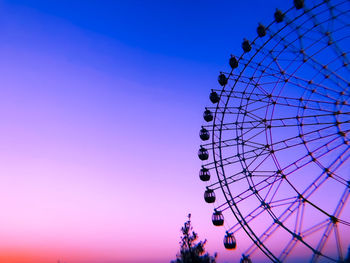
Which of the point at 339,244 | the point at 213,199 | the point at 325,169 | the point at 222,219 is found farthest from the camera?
the point at 213,199

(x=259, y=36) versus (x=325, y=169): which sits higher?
(x=259, y=36)

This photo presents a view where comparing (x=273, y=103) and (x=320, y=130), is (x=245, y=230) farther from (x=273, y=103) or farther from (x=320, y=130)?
(x=273, y=103)

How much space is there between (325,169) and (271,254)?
5.39 meters

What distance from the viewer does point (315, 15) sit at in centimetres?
1866

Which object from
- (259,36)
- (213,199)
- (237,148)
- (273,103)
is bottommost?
(213,199)

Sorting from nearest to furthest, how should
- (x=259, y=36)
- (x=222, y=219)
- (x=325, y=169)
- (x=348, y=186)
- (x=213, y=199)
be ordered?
(x=348, y=186), (x=325, y=169), (x=259, y=36), (x=222, y=219), (x=213, y=199)

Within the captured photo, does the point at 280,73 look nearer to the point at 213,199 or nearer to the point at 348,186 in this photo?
the point at 348,186

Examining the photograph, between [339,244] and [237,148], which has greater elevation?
[237,148]

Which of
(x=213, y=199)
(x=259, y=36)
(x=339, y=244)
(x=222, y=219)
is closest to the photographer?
(x=339, y=244)

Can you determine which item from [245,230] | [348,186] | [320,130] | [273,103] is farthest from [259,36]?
[245,230]

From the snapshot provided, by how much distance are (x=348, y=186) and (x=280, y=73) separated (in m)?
8.50

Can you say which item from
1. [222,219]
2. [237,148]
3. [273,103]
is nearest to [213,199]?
[222,219]

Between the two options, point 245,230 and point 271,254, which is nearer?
point 271,254

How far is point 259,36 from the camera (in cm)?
2109
